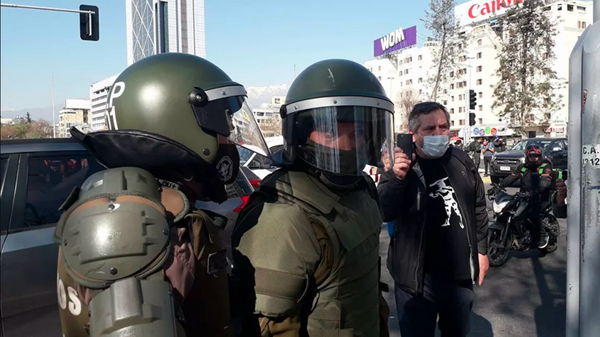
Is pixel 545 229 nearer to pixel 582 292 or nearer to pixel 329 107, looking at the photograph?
pixel 582 292

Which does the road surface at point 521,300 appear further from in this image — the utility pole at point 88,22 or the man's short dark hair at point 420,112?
the utility pole at point 88,22

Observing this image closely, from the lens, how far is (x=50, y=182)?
3.49 meters

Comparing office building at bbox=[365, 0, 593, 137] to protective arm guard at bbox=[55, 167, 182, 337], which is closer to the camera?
protective arm guard at bbox=[55, 167, 182, 337]

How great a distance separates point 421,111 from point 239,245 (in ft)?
6.66

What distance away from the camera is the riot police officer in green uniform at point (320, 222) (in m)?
1.38

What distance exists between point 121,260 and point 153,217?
11cm

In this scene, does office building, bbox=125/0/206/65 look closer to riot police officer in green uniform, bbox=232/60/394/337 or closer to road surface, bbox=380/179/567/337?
road surface, bbox=380/179/567/337

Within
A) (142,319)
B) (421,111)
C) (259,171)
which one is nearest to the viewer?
(142,319)

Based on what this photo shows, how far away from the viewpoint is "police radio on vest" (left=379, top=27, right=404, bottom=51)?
257ft

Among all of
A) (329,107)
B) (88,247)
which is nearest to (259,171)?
(329,107)

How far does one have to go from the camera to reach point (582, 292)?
8.18ft

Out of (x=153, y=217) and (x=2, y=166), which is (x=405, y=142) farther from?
(x=2, y=166)

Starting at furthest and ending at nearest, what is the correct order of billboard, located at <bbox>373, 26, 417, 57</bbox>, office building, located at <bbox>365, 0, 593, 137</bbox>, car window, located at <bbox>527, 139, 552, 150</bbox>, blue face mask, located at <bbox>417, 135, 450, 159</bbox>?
billboard, located at <bbox>373, 26, 417, 57</bbox>, office building, located at <bbox>365, 0, 593, 137</bbox>, car window, located at <bbox>527, 139, 552, 150</bbox>, blue face mask, located at <bbox>417, 135, 450, 159</bbox>

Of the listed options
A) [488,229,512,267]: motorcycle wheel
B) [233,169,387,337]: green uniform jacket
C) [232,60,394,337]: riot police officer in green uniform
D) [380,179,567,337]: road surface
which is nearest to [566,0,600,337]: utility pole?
[232,60,394,337]: riot police officer in green uniform
